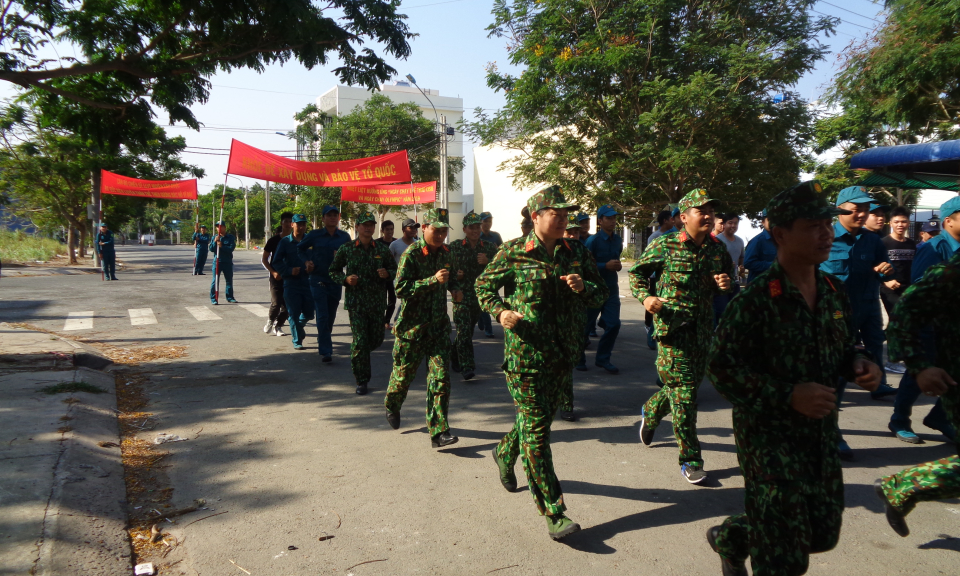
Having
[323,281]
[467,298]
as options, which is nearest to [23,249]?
[323,281]

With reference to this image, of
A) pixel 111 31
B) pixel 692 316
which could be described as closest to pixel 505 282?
pixel 692 316

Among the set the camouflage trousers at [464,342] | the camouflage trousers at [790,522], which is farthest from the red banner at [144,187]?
the camouflage trousers at [790,522]

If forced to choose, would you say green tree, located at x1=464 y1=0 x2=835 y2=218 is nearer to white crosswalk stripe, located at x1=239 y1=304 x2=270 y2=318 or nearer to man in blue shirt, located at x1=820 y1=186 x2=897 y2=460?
white crosswalk stripe, located at x1=239 y1=304 x2=270 y2=318

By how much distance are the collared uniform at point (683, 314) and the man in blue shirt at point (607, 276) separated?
3069 millimetres

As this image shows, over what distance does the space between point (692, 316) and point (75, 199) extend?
112ft

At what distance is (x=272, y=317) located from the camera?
A: 10.8 m

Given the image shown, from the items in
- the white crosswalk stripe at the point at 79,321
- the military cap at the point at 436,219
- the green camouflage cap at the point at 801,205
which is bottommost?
the white crosswalk stripe at the point at 79,321

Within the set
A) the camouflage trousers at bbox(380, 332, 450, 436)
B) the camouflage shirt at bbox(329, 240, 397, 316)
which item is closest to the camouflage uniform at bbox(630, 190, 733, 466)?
the camouflage trousers at bbox(380, 332, 450, 436)

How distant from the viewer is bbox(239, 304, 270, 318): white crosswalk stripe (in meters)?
13.6

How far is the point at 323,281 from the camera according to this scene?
8.37m

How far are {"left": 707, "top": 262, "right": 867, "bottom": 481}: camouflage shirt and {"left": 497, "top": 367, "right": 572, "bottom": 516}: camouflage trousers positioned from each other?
1.26 meters

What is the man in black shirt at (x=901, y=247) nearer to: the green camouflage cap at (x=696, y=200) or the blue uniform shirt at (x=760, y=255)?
the blue uniform shirt at (x=760, y=255)

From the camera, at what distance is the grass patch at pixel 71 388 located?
6.36 meters

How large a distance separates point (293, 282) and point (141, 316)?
231 inches
